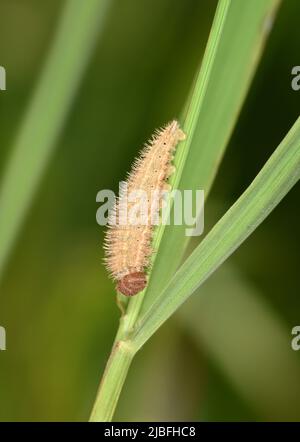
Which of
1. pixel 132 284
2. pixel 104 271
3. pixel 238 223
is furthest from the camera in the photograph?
pixel 104 271

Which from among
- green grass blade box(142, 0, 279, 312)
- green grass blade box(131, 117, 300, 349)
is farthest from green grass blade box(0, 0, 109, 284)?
green grass blade box(131, 117, 300, 349)

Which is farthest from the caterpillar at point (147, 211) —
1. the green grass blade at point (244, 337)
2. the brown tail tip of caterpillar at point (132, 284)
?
the green grass blade at point (244, 337)

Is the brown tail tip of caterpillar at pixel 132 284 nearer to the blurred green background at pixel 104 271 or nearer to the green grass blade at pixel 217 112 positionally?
the green grass blade at pixel 217 112

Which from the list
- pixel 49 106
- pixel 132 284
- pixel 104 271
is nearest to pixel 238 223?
pixel 132 284

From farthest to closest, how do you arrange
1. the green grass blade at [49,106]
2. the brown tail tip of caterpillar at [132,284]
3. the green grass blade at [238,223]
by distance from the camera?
1. the green grass blade at [49,106]
2. the brown tail tip of caterpillar at [132,284]
3. the green grass blade at [238,223]

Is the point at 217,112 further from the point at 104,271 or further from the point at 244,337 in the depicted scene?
the point at 244,337

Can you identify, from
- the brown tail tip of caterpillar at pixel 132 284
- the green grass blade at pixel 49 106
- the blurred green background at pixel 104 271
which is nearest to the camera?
the brown tail tip of caterpillar at pixel 132 284

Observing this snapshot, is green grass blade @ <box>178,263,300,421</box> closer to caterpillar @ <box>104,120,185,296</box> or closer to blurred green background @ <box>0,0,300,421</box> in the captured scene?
blurred green background @ <box>0,0,300,421</box>
